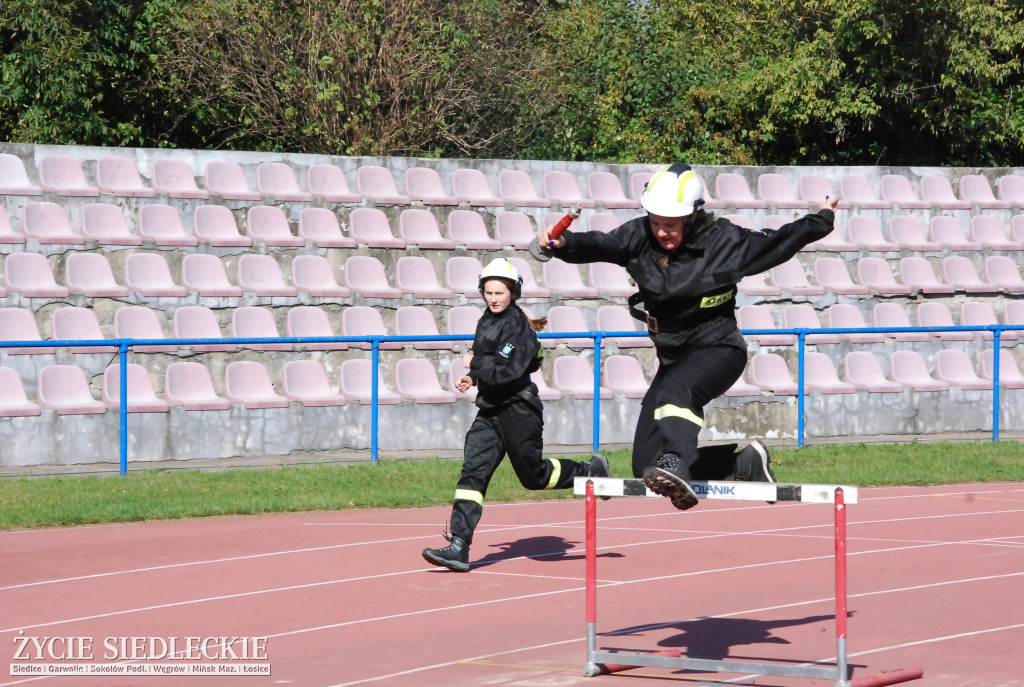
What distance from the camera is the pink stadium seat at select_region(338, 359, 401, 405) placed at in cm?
1662

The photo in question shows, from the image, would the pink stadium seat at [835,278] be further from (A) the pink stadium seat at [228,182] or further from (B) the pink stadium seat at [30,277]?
(B) the pink stadium seat at [30,277]

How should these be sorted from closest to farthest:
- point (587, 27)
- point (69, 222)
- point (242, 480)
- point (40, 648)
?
point (40, 648), point (242, 480), point (69, 222), point (587, 27)

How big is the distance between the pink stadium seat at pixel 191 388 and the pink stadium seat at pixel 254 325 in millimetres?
755

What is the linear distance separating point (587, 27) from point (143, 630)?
23.0 meters

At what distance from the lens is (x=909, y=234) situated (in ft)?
71.2

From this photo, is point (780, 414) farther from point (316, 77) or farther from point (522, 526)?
point (316, 77)

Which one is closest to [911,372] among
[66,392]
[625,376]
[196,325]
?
[625,376]

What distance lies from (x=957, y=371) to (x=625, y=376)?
16.7 feet

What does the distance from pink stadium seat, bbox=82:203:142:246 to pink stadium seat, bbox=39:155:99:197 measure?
0.32m

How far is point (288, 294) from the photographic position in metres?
17.6

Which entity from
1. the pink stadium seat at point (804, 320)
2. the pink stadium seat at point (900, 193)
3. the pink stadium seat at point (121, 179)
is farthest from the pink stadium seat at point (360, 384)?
the pink stadium seat at point (900, 193)

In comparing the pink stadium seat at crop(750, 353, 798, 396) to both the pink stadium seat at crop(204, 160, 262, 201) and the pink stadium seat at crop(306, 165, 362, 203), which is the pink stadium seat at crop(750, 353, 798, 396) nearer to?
the pink stadium seat at crop(306, 165, 362, 203)

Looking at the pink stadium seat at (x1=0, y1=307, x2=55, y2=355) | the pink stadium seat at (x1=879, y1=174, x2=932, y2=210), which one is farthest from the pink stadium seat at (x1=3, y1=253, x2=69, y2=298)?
the pink stadium seat at (x1=879, y1=174, x2=932, y2=210)

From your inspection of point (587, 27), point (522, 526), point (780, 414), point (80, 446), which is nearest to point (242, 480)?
point (80, 446)
